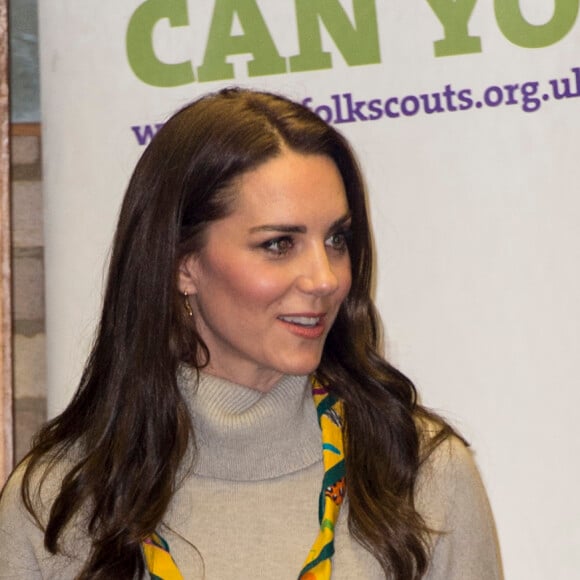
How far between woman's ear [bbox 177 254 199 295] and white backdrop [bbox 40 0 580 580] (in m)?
0.66

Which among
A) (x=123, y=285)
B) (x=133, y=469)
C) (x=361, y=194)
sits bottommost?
(x=133, y=469)

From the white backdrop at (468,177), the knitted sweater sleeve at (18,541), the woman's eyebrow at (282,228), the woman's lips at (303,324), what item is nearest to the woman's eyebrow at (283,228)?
the woman's eyebrow at (282,228)

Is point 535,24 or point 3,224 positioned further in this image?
point 3,224

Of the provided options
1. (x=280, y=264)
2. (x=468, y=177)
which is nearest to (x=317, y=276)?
(x=280, y=264)

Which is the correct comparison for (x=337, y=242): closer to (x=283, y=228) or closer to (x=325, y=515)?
(x=283, y=228)

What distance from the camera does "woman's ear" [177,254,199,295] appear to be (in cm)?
193

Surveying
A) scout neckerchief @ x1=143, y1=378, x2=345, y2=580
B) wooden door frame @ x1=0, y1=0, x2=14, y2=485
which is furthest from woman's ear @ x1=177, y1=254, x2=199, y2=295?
wooden door frame @ x1=0, y1=0, x2=14, y2=485

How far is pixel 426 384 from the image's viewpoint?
2.51 meters

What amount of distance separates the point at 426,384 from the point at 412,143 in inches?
19.2

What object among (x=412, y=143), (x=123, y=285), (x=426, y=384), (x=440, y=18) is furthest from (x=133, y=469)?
(x=440, y=18)

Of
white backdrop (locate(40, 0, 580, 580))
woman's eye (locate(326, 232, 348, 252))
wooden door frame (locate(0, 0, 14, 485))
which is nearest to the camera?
woman's eye (locate(326, 232, 348, 252))

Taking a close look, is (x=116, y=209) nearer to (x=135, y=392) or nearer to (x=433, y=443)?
(x=135, y=392)

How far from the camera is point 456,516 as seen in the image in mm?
1883

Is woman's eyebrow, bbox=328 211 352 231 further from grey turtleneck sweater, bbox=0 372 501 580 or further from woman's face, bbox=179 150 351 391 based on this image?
grey turtleneck sweater, bbox=0 372 501 580
